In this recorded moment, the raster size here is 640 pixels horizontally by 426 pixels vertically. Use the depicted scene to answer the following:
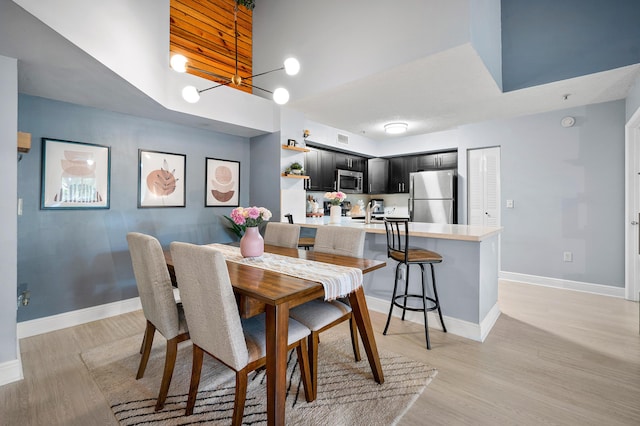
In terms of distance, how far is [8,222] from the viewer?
1957 mm

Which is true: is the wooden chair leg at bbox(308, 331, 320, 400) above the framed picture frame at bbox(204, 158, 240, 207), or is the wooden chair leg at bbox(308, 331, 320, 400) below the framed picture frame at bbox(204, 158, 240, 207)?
below

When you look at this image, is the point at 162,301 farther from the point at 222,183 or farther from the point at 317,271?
the point at 222,183

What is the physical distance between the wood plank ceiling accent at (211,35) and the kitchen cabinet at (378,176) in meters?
3.12

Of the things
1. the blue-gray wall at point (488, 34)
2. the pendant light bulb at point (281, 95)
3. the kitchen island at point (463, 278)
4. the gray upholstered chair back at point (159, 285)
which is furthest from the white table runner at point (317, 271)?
the blue-gray wall at point (488, 34)

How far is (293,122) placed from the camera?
4.09 meters

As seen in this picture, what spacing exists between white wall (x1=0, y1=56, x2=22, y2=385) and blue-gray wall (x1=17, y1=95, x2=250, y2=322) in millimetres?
848

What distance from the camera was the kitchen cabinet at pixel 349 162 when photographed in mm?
5605

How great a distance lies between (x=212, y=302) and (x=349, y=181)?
15.3 ft

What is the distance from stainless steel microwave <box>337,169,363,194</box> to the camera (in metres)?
5.57

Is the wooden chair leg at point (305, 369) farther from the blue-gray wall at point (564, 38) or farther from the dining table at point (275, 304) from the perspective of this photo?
the blue-gray wall at point (564, 38)

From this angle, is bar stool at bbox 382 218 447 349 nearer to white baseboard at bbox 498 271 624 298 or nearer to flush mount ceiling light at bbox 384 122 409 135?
white baseboard at bbox 498 271 624 298

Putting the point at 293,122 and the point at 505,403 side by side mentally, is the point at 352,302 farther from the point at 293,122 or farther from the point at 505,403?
the point at 293,122

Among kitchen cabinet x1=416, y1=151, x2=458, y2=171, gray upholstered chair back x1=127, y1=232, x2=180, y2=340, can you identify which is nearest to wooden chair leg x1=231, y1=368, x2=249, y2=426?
gray upholstered chair back x1=127, y1=232, x2=180, y2=340

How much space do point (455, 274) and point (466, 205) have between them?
102 inches
